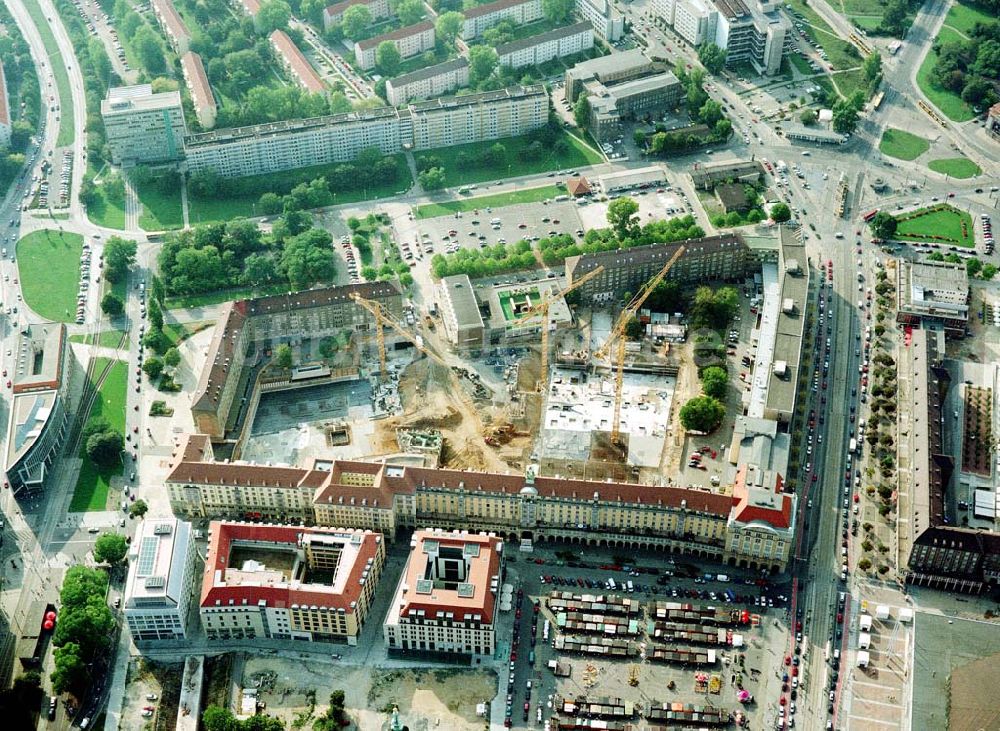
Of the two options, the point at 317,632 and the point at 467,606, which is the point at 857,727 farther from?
the point at 317,632

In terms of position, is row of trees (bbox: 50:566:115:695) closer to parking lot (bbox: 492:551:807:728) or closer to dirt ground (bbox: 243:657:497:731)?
dirt ground (bbox: 243:657:497:731)

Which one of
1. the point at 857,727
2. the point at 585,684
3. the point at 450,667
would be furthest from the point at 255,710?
the point at 857,727

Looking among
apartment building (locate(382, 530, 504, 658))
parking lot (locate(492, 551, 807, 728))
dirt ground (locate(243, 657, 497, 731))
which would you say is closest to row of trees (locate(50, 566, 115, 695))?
dirt ground (locate(243, 657, 497, 731))

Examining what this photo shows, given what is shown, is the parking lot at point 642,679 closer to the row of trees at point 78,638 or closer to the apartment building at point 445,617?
the apartment building at point 445,617

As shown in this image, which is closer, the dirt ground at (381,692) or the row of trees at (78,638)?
the dirt ground at (381,692)

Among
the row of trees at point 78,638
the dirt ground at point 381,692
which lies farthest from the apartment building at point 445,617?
the row of trees at point 78,638

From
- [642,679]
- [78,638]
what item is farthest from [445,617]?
[78,638]
